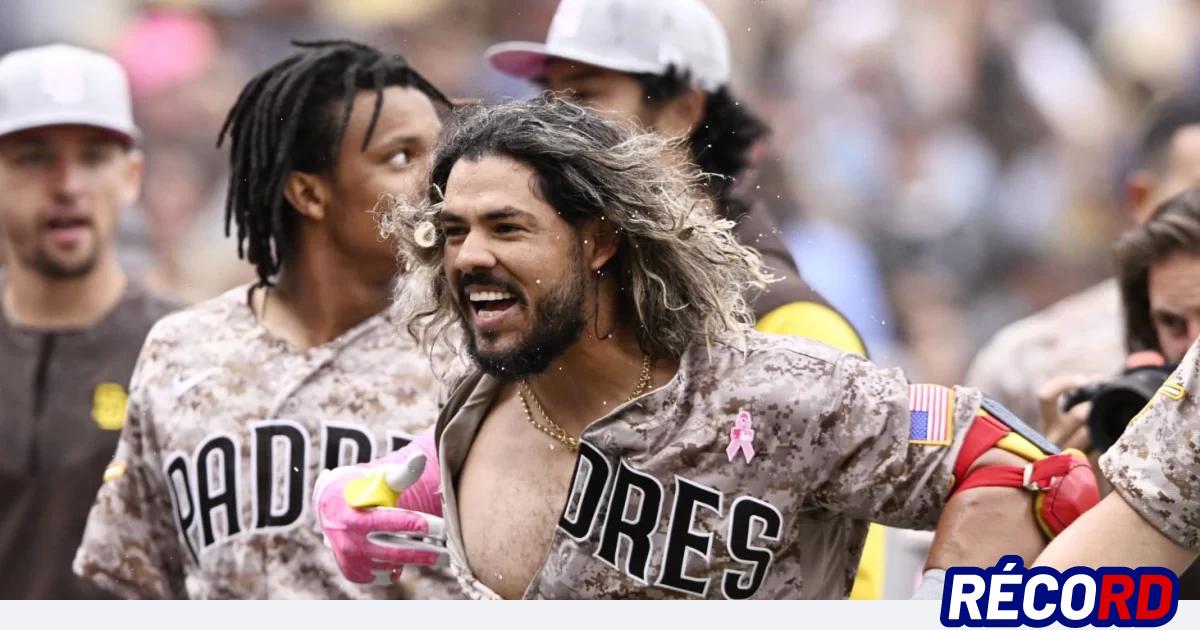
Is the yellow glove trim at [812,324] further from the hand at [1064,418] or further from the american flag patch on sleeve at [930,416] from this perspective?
the american flag patch on sleeve at [930,416]

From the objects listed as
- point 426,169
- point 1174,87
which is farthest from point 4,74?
point 1174,87

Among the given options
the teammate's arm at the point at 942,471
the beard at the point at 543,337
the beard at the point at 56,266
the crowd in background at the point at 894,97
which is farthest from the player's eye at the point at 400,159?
the crowd in background at the point at 894,97

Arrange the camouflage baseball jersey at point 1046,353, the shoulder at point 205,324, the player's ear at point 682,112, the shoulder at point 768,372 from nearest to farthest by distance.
A: the shoulder at point 768,372 < the shoulder at point 205,324 < the player's ear at point 682,112 < the camouflage baseball jersey at point 1046,353

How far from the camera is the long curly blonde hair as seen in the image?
3.78 metres

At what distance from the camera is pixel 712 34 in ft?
18.3

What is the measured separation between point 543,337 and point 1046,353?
3.03 metres

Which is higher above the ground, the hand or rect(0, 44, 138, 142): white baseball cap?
rect(0, 44, 138, 142): white baseball cap

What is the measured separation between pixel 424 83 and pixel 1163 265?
186cm

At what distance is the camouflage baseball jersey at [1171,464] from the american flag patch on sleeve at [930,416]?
459 millimetres

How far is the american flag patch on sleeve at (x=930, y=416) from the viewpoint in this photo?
12.0 feet

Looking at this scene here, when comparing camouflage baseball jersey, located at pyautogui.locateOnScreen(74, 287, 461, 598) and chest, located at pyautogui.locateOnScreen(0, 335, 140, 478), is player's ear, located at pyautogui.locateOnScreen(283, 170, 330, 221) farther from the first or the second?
chest, located at pyautogui.locateOnScreen(0, 335, 140, 478)

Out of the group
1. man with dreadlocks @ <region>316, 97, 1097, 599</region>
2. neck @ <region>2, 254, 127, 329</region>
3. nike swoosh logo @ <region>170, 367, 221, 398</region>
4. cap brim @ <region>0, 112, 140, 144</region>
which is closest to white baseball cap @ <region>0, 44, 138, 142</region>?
cap brim @ <region>0, 112, 140, 144</region>

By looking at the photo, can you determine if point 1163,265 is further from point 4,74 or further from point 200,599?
point 4,74

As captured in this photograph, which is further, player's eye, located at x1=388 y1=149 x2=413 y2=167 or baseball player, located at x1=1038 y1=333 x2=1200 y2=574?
player's eye, located at x1=388 y1=149 x2=413 y2=167
